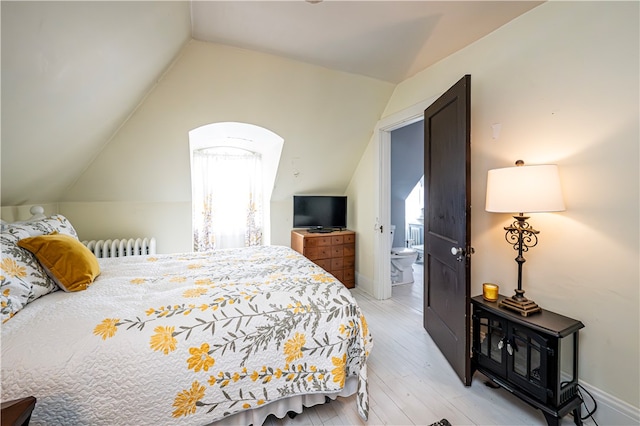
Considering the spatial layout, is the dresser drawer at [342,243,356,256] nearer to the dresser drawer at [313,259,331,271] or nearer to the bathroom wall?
the dresser drawer at [313,259,331,271]

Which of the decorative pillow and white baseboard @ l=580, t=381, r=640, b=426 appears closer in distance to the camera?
the decorative pillow

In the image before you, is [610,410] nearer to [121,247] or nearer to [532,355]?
[532,355]

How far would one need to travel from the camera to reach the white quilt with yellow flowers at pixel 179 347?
3.45ft

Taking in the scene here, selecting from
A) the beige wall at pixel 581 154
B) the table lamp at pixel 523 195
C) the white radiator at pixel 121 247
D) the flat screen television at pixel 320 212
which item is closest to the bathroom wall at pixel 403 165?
the flat screen television at pixel 320 212

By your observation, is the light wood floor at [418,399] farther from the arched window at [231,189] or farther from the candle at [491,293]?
the arched window at [231,189]

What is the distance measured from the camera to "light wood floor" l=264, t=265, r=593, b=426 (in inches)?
60.9

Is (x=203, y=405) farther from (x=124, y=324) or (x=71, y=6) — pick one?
(x=71, y=6)

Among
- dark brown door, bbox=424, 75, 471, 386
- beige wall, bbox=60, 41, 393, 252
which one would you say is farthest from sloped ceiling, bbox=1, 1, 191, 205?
dark brown door, bbox=424, 75, 471, 386

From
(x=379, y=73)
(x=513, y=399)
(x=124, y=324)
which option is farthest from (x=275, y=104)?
(x=513, y=399)

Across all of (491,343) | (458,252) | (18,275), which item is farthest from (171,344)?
(491,343)

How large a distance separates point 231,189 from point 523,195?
134 inches

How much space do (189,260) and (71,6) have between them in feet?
5.50

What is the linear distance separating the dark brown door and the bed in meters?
0.72

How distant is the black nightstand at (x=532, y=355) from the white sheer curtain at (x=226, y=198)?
3.06m
